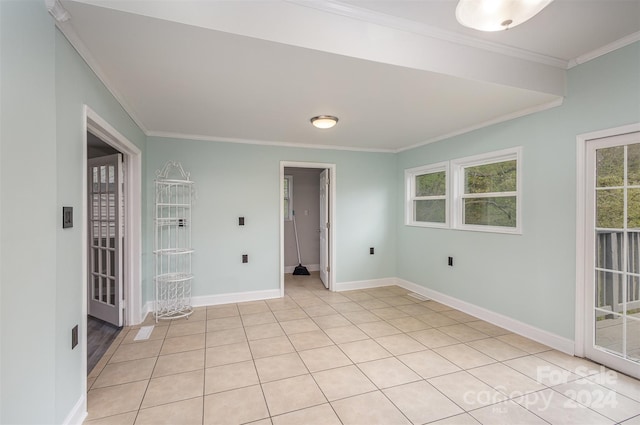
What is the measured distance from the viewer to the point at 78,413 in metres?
1.81

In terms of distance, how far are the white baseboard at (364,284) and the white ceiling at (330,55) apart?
8.95 ft

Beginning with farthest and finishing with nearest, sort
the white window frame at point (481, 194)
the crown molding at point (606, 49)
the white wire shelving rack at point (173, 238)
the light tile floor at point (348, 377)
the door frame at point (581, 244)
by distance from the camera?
1. the white wire shelving rack at point (173, 238)
2. the white window frame at point (481, 194)
3. the door frame at point (581, 244)
4. the crown molding at point (606, 49)
5. the light tile floor at point (348, 377)

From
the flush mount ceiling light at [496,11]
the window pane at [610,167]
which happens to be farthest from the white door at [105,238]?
the window pane at [610,167]

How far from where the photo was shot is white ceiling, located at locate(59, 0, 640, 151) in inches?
67.0

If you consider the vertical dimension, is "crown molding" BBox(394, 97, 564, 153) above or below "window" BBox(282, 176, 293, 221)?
above

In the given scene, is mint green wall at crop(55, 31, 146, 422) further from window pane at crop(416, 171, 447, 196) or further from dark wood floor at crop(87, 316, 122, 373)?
window pane at crop(416, 171, 447, 196)

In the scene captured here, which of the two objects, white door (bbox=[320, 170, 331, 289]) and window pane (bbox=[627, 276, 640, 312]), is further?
white door (bbox=[320, 170, 331, 289])

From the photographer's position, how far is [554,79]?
8.52ft

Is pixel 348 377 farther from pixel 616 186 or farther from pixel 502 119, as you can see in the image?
pixel 502 119

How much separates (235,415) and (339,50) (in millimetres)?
2434

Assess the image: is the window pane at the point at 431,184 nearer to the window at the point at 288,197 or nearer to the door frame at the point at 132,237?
the window at the point at 288,197

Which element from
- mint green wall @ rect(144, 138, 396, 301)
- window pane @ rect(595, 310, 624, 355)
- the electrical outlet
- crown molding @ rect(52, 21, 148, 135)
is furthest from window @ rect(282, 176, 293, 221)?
window pane @ rect(595, 310, 624, 355)

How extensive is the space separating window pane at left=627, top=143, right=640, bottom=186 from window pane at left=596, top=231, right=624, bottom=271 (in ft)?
1.37

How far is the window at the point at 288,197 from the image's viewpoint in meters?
6.12
